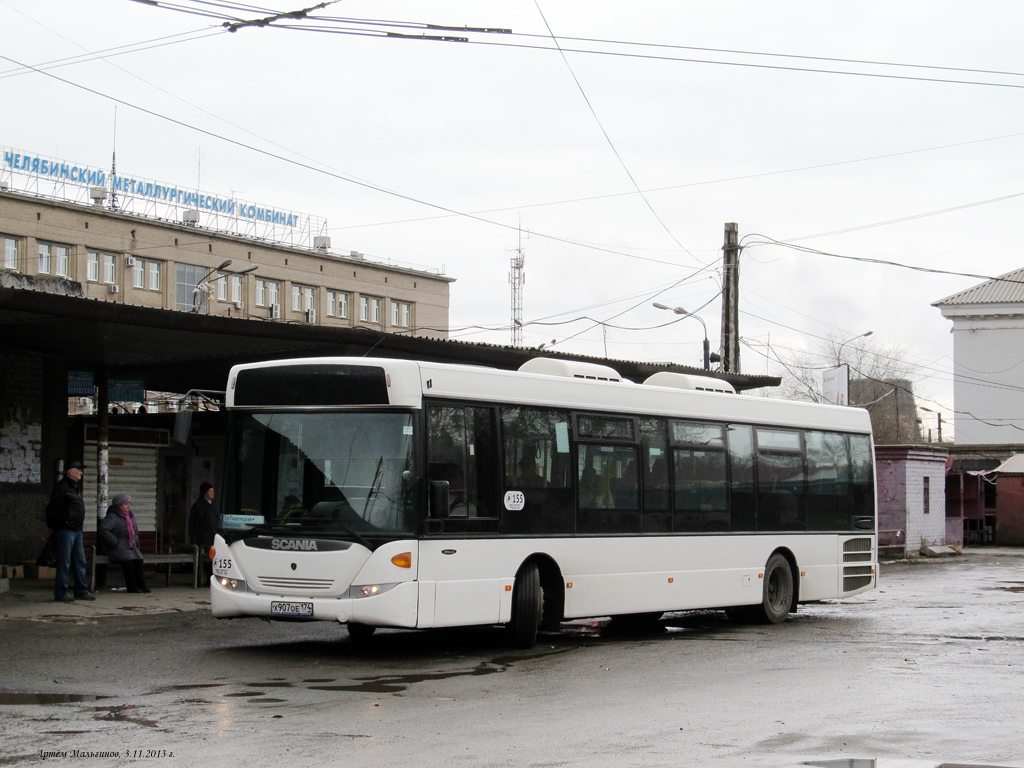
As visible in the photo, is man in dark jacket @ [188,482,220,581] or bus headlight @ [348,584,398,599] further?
man in dark jacket @ [188,482,220,581]

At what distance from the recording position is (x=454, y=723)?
8477mm

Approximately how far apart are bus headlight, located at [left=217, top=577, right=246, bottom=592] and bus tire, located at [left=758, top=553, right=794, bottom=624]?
23.5ft

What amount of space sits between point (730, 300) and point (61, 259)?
4380 centimetres

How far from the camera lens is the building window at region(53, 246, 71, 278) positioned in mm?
63844

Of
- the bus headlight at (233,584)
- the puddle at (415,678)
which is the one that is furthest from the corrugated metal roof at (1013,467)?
the bus headlight at (233,584)

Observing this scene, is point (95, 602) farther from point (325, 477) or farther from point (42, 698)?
point (42, 698)

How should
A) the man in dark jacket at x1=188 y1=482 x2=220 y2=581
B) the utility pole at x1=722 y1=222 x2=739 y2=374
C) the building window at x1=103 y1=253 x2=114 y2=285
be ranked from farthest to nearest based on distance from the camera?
the building window at x1=103 y1=253 x2=114 y2=285
the utility pole at x1=722 y1=222 x2=739 y2=374
the man in dark jacket at x1=188 y1=482 x2=220 y2=581

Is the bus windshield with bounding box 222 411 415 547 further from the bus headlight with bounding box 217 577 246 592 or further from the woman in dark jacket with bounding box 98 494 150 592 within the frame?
the woman in dark jacket with bounding box 98 494 150 592

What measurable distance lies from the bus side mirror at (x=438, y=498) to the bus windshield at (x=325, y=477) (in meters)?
0.20

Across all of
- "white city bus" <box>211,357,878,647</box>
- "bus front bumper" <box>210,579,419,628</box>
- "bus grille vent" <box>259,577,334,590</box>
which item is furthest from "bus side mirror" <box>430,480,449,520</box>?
"bus grille vent" <box>259,577,334,590</box>

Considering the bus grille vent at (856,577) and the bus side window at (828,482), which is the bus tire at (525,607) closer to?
the bus side window at (828,482)

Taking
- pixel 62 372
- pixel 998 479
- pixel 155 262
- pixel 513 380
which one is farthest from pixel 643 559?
pixel 155 262

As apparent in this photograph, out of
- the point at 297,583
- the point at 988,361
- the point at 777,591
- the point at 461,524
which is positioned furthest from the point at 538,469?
the point at 988,361

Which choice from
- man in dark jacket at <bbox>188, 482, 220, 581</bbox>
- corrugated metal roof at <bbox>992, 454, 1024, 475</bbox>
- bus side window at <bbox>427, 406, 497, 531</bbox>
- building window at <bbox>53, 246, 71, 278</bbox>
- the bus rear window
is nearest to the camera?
the bus rear window
